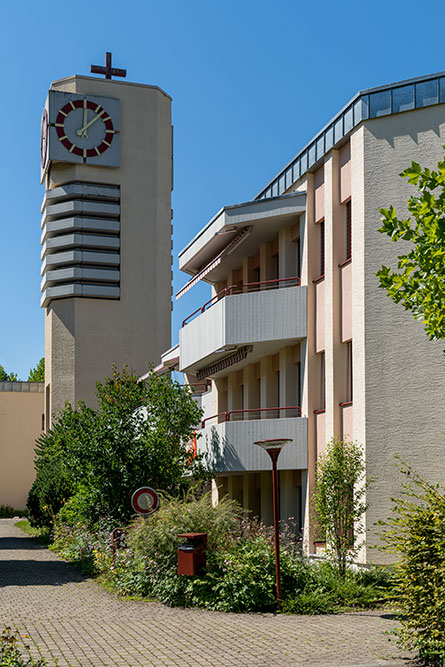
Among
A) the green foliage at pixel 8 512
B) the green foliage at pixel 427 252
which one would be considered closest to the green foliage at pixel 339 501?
the green foliage at pixel 427 252

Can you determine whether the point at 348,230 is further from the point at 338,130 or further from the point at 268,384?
the point at 268,384

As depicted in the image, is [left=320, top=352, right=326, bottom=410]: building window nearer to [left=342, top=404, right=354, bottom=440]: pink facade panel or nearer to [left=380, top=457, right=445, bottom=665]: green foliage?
[left=342, top=404, right=354, bottom=440]: pink facade panel

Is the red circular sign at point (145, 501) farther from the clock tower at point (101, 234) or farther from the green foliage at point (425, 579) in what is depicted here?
the clock tower at point (101, 234)

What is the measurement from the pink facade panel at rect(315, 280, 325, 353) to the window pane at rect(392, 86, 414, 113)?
4.57 meters

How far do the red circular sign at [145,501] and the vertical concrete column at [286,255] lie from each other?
6.91 meters

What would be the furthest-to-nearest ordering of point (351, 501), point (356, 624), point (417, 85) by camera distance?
1. point (417, 85)
2. point (351, 501)
3. point (356, 624)

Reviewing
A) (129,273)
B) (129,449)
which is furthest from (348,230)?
(129,273)

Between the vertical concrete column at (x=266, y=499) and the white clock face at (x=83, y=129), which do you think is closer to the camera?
the vertical concrete column at (x=266, y=499)

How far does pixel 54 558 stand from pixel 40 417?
32.8 metres

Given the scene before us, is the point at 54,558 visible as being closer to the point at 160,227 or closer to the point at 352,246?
the point at 352,246

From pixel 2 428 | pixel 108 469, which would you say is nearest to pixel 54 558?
pixel 108 469

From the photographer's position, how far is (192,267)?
29.3 m

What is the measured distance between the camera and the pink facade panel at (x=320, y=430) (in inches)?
835

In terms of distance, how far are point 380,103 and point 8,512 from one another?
43180mm
